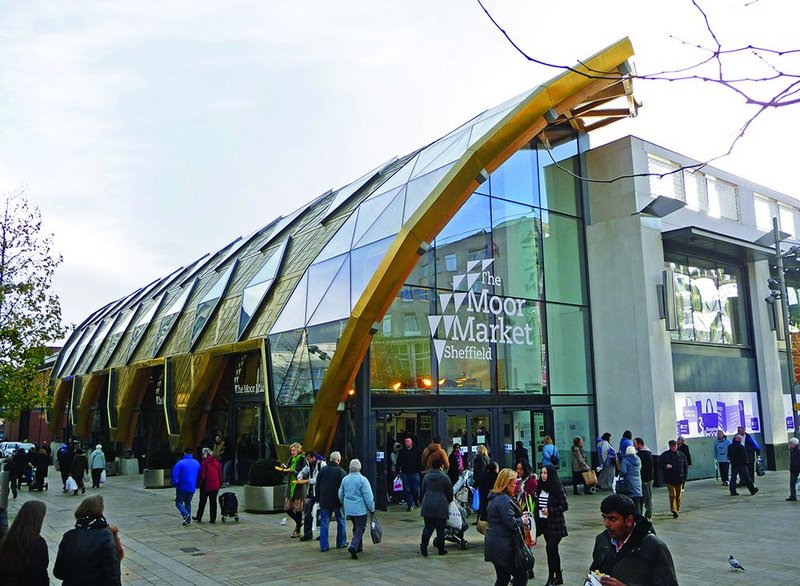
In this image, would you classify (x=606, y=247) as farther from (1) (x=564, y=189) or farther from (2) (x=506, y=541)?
(2) (x=506, y=541)

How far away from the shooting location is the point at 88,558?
492 cm

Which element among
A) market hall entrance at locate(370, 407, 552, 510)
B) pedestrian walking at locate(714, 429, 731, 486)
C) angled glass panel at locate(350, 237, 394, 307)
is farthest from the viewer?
pedestrian walking at locate(714, 429, 731, 486)

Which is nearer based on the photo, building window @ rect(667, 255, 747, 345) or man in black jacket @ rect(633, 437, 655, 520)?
man in black jacket @ rect(633, 437, 655, 520)

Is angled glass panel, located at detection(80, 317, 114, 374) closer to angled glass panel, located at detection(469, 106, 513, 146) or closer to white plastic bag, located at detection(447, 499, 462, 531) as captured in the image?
angled glass panel, located at detection(469, 106, 513, 146)

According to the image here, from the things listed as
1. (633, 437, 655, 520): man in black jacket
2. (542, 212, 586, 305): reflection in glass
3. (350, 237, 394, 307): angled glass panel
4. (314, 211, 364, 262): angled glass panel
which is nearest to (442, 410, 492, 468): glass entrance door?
(350, 237, 394, 307): angled glass panel

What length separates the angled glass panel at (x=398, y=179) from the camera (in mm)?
19078

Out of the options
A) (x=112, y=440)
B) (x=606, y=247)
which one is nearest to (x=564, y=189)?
(x=606, y=247)

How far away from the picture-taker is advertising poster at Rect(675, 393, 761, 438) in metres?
20.9

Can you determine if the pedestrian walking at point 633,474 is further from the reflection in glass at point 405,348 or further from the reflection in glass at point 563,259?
the reflection in glass at point 563,259

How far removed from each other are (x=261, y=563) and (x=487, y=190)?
1244 centimetres

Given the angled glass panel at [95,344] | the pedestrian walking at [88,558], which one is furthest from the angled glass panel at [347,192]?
the angled glass panel at [95,344]

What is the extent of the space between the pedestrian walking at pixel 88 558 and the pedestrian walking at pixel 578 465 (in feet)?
51.4

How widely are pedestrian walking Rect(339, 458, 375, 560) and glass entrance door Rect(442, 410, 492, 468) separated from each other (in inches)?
262

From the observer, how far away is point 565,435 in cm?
2011
